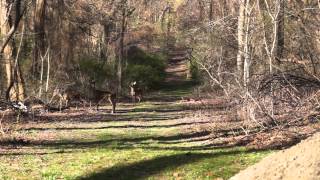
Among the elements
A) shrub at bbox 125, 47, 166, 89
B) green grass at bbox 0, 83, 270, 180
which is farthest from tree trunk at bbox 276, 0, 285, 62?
shrub at bbox 125, 47, 166, 89

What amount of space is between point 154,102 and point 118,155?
22.5 metres

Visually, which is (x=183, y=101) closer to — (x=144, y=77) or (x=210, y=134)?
(x=144, y=77)

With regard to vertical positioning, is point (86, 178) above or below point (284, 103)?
below

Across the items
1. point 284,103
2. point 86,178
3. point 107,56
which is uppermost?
point 107,56

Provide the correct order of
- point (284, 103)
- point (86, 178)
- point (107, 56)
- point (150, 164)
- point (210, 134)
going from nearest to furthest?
point (86, 178) < point (150, 164) < point (284, 103) < point (210, 134) < point (107, 56)

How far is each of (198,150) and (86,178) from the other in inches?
169

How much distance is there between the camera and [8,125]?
22.8 meters

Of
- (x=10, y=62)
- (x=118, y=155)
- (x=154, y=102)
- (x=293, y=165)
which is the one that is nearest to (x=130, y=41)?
(x=154, y=102)

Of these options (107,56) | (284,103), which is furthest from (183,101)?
(284,103)

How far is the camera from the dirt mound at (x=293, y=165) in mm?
6771

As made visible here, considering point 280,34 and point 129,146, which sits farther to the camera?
point 280,34

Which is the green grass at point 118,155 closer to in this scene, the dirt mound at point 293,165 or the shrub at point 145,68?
the dirt mound at point 293,165

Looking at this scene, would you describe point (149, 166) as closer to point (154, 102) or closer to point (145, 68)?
point (154, 102)

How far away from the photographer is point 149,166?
14133 mm
